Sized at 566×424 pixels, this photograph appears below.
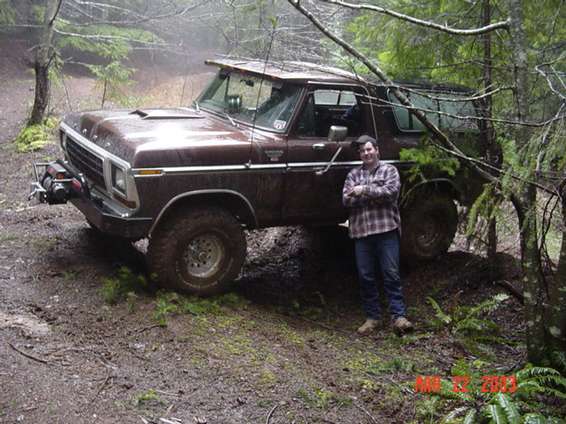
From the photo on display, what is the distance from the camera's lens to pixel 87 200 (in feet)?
21.3

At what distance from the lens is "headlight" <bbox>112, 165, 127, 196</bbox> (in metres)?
6.05

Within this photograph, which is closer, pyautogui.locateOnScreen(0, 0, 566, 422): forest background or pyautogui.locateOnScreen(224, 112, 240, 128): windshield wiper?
pyautogui.locateOnScreen(0, 0, 566, 422): forest background

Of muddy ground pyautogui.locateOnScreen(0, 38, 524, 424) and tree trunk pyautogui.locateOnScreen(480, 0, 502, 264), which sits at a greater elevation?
tree trunk pyautogui.locateOnScreen(480, 0, 502, 264)

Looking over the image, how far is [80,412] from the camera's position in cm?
423

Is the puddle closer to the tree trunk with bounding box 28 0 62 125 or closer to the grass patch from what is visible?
the grass patch

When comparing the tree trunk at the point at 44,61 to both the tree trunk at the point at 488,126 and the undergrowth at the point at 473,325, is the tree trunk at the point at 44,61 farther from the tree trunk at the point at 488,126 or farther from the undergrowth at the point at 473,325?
the undergrowth at the point at 473,325

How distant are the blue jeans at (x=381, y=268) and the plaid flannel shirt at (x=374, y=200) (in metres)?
0.12

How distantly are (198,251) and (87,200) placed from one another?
1242mm

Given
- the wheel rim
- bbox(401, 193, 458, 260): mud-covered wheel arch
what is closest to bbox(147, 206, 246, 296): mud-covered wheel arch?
the wheel rim

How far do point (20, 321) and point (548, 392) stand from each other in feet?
14.3

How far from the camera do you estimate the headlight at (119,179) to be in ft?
19.8

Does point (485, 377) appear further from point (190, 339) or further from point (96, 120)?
point (96, 120)

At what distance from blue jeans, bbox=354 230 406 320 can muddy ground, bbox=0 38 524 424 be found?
11.7 inches

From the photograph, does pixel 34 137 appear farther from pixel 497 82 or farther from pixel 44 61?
pixel 497 82
